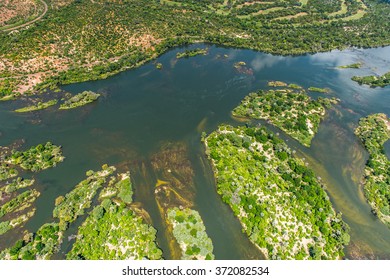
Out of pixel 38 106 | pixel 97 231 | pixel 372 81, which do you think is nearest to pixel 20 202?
pixel 97 231

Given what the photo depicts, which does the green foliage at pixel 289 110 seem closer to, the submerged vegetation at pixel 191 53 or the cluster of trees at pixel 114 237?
the cluster of trees at pixel 114 237

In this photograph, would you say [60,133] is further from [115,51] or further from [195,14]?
[195,14]

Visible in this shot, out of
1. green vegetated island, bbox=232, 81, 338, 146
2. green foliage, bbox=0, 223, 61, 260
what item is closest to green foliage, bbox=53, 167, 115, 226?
green foliage, bbox=0, 223, 61, 260

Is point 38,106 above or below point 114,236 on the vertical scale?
above

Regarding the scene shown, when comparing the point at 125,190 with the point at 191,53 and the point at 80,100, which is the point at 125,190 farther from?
the point at 191,53

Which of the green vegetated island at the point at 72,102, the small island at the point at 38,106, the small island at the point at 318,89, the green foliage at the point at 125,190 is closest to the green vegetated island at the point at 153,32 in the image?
the small island at the point at 38,106

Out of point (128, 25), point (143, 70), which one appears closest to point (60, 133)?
point (143, 70)

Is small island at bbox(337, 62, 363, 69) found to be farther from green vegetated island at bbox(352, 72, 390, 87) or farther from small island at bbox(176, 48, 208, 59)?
small island at bbox(176, 48, 208, 59)

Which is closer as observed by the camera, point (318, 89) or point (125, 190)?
point (125, 190)
